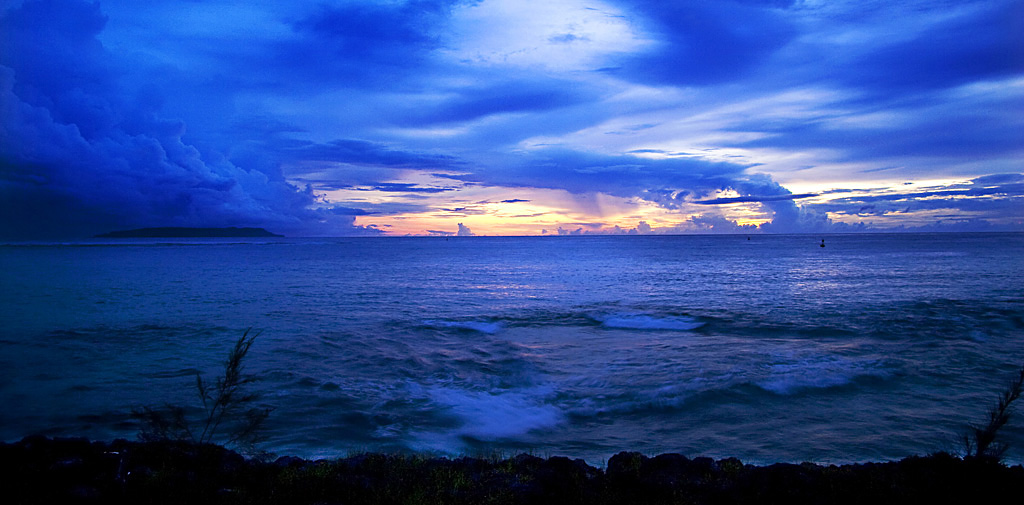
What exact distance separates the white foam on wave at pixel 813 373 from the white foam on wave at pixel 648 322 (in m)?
6.46

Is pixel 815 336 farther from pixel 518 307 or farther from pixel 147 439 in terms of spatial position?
pixel 147 439

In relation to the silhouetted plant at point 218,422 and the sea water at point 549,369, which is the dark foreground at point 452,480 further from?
the sea water at point 549,369

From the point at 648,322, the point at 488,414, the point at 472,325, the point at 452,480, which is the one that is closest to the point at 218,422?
the point at 452,480

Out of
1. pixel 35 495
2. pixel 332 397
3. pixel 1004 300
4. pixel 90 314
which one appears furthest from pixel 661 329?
pixel 90 314

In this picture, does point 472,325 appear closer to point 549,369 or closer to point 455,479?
point 549,369

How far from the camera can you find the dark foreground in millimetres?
6277

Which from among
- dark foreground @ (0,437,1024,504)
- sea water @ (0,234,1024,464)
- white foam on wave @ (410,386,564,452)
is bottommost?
white foam on wave @ (410,386,564,452)

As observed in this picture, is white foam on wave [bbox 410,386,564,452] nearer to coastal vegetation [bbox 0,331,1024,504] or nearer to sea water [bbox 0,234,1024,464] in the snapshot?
sea water [bbox 0,234,1024,464]

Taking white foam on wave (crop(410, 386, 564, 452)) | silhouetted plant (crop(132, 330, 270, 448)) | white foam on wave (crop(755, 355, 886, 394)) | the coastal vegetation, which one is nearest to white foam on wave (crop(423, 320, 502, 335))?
white foam on wave (crop(410, 386, 564, 452))

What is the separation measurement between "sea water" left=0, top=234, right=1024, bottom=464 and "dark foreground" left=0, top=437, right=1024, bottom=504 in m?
2.31

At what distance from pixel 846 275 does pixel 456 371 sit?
4582 centimetres

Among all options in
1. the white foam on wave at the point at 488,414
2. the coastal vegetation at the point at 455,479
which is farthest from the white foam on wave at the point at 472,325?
the coastal vegetation at the point at 455,479

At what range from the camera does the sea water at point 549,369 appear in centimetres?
1060

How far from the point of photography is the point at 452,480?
274 inches
